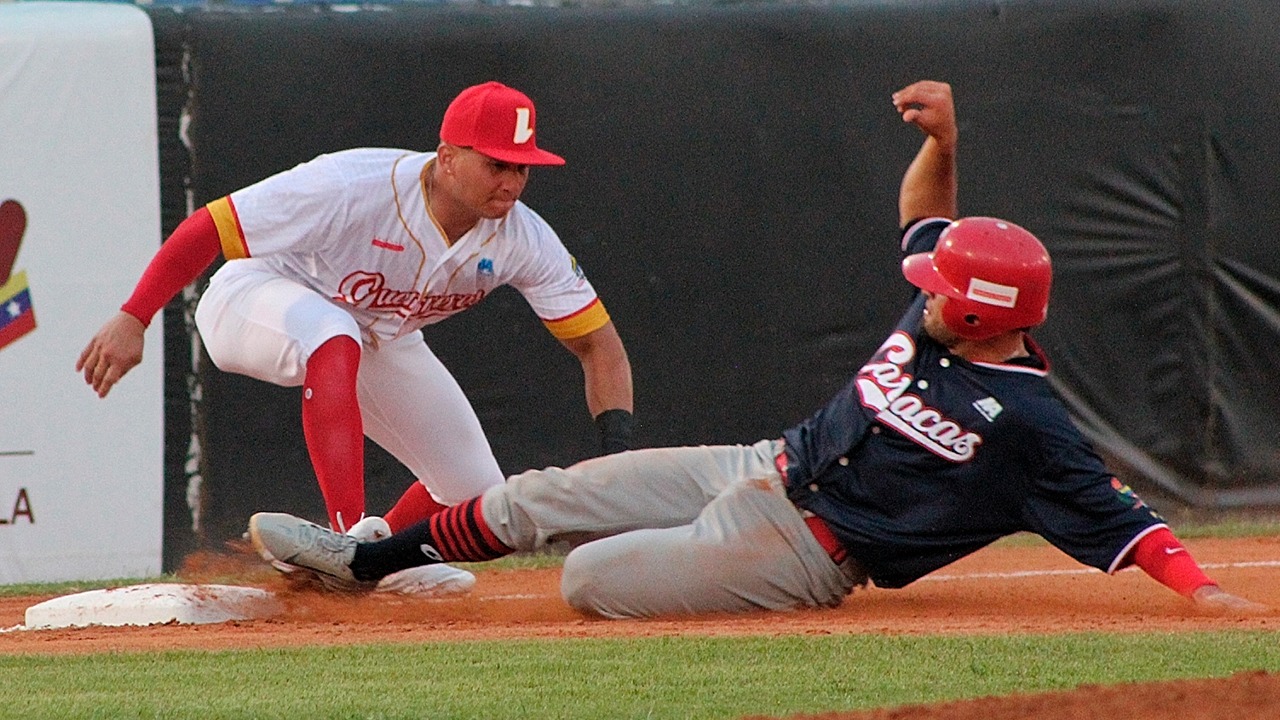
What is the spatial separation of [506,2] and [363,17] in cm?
66

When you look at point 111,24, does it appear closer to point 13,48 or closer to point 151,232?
point 13,48

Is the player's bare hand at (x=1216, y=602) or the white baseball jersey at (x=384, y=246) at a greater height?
the white baseball jersey at (x=384, y=246)

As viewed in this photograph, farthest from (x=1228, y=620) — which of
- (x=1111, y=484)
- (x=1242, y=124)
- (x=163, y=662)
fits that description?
(x=1242, y=124)

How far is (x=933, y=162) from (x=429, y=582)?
6.69 feet

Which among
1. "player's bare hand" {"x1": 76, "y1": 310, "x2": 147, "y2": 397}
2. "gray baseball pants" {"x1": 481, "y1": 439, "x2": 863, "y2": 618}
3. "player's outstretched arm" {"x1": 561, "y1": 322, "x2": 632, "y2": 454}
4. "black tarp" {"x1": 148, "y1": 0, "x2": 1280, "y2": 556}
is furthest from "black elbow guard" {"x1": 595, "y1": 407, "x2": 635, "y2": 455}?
"black tarp" {"x1": 148, "y1": 0, "x2": 1280, "y2": 556}

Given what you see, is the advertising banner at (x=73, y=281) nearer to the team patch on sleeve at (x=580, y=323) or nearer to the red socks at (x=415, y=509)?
the red socks at (x=415, y=509)

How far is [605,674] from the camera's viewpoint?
3832 millimetres

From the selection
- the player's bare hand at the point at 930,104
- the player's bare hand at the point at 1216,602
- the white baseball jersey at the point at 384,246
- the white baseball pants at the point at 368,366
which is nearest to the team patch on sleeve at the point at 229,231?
the white baseball jersey at the point at 384,246

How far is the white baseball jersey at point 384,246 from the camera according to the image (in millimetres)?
5227

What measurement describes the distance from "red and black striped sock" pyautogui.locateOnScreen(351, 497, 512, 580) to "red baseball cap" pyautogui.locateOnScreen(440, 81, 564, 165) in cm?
104

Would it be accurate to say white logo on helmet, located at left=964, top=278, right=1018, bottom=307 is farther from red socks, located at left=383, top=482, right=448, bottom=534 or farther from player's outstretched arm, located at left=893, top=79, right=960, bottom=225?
red socks, located at left=383, top=482, right=448, bottom=534

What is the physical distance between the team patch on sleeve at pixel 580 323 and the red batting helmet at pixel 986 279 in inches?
54.3

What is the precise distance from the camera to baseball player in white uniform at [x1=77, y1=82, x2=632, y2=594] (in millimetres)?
5160

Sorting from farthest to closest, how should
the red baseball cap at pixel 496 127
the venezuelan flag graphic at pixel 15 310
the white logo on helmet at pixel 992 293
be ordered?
1. the venezuelan flag graphic at pixel 15 310
2. the red baseball cap at pixel 496 127
3. the white logo on helmet at pixel 992 293
